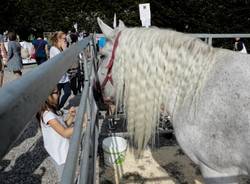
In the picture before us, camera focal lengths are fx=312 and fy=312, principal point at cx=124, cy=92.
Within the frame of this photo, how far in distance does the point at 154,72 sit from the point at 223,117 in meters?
0.62

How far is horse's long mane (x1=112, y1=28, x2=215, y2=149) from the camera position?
217 cm

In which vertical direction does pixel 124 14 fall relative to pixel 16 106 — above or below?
above

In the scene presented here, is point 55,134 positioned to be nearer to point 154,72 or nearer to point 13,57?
point 154,72

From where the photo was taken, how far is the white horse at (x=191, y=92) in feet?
6.28

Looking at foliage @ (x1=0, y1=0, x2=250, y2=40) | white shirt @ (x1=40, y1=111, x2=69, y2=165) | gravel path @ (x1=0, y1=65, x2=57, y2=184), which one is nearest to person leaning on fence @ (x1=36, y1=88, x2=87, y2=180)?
white shirt @ (x1=40, y1=111, x2=69, y2=165)

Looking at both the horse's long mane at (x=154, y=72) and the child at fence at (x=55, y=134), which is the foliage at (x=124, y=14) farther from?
the child at fence at (x=55, y=134)

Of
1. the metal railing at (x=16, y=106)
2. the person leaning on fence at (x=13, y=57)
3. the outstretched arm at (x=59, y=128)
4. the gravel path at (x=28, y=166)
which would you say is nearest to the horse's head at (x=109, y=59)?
the outstretched arm at (x=59, y=128)

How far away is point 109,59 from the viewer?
2.62m

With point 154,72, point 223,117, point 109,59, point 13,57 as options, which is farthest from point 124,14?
point 223,117

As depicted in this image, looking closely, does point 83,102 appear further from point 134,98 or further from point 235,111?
point 235,111


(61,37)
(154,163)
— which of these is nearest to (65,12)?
(61,37)

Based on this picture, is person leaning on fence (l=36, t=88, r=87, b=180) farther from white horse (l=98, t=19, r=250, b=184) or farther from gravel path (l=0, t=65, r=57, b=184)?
gravel path (l=0, t=65, r=57, b=184)

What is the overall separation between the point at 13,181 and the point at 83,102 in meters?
2.26

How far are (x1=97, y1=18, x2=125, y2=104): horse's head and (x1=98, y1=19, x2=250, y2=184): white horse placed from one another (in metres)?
0.02
